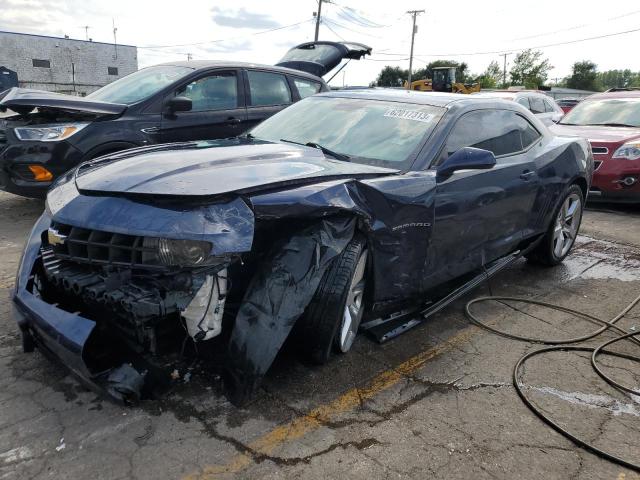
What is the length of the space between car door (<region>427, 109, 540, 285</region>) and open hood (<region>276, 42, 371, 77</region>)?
4293mm

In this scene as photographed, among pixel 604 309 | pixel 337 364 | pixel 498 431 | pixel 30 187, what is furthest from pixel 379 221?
pixel 30 187

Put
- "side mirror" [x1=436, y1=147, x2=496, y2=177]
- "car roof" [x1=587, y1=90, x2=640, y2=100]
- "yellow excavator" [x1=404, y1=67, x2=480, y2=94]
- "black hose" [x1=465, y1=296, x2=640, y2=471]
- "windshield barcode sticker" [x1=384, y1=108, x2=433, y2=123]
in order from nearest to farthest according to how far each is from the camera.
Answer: "black hose" [x1=465, y1=296, x2=640, y2=471] < "side mirror" [x1=436, y1=147, x2=496, y2=177] < "windshield barcode sticker" [x1=384, y1=108, x2=433, y2=123] < "car roof" [x1=587, y1=90, x2=640, y2=100] < "yellow excavator" [x1=404, y1=67, x2=480, y2=94]

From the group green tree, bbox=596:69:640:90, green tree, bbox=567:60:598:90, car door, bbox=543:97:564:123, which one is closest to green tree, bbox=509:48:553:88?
green tree, bbox=567:60:598:90

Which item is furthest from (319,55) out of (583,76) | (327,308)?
(583,76)

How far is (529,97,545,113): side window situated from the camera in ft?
38.1

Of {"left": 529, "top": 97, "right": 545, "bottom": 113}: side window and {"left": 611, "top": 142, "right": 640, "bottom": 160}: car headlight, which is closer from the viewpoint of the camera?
{"left": 611, "top": 142, "right": 640, "bottom": 160}: car headlight

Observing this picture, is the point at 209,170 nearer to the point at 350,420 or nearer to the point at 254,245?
the point at 254,245

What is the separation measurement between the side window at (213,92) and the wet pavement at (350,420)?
342 cm

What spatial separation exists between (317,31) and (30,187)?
3748cm

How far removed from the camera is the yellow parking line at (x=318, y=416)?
211cm

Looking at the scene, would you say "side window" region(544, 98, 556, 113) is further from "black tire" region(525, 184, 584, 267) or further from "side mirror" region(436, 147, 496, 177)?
"side mirror" region(436, 147, 496, 177)

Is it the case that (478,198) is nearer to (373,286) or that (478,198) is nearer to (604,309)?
(373,286)

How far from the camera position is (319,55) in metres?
8.17

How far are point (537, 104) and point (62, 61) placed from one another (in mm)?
53519
